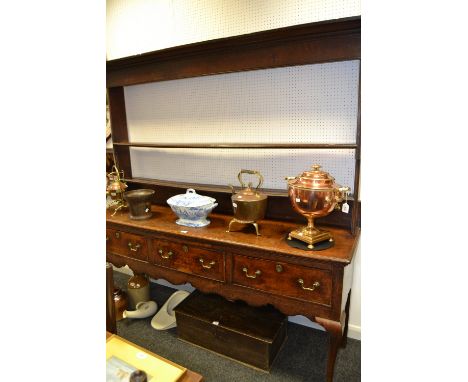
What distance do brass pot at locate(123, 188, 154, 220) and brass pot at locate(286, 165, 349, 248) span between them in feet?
3.32

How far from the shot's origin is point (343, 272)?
1388 millimetres

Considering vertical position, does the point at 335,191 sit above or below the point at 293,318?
above

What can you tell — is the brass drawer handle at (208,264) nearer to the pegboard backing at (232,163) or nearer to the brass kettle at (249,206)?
the brass kettle at (249,206)

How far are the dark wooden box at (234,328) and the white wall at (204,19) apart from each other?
0.45 metres

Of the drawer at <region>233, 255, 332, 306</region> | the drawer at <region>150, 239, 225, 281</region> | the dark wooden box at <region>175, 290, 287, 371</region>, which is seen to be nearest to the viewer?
the drawer at <region>233, 255, 332, 306</region>

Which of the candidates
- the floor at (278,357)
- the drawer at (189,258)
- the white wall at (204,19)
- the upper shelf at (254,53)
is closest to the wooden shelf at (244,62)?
the upper shelf at (254,53)

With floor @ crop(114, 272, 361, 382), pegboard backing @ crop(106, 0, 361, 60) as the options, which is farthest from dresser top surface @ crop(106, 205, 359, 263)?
pegboard backing @ crop(106, 0, 361, 60)

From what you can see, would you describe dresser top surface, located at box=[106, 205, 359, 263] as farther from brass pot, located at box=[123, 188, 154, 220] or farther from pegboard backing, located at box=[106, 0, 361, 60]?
pegboard backing, located at box=[106, 0, 361, 60]

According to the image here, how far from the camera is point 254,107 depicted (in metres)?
A: 2.02

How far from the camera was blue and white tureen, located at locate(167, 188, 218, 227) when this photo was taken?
1803 mm

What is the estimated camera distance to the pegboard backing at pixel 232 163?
6.13 feet
